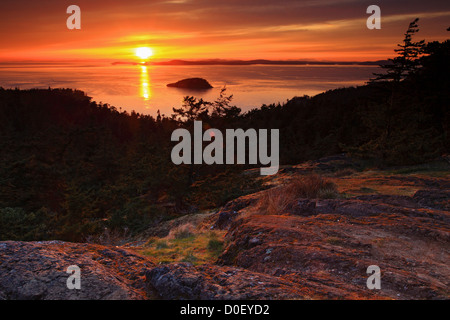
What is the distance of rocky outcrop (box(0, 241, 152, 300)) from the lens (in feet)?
9.04

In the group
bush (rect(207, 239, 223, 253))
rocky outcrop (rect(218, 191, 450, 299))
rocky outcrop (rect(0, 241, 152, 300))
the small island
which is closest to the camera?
rocky outcrop (rect(0, 241, 152, 300))

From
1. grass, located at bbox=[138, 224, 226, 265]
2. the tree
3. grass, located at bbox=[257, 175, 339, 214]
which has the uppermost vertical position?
the tree

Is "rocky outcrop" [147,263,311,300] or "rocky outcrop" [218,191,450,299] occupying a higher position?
"rocky outcrop" [147,263,311,300]

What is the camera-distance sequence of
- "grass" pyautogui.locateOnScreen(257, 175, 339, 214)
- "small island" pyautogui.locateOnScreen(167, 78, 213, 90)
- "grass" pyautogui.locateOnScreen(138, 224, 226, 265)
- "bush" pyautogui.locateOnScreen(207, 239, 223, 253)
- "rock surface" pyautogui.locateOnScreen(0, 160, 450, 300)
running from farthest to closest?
"small island" pyautogui.locateOnScreen(167, 78, 213, 90), "grass" pyautogui.locateOnScreen(257, 175, 339, 214), "bush" pyautogui.locateOnScreen(207, 239, 223, 253), "grass" pyautogui.locateOnScreen(138, 224, 226, 265), "rock surface" pyautogui.locateOnScreen(0, 160, 450, 300)

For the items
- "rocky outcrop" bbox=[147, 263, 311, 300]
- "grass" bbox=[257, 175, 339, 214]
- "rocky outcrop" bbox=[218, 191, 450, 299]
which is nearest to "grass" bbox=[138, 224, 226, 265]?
"rocky outcrop" bbox=[218, 191, 450, 299]

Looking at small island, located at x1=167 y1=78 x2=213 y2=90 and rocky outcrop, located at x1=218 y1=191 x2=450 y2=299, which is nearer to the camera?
rocky outcrop, located at x1=218 y1=191 x2=450 y2=299

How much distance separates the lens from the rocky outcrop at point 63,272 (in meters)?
2.76

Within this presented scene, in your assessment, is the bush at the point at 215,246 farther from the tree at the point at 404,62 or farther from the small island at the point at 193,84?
the small island at the point at 193,84

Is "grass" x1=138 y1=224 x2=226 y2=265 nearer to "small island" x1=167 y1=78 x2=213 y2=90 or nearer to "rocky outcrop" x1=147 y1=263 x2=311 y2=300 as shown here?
"rocky outcrop" x1=147 y1=263 x2=311 y2=300

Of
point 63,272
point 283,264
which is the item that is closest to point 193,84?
point 283,264

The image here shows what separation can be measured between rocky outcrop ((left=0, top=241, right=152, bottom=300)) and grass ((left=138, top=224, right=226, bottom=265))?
1205 millimetres

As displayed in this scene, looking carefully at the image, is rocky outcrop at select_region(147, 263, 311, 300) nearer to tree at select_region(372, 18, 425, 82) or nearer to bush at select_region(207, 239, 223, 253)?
bush at select_region(207, 239, 223, 253)

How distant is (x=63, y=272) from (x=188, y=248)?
3401 millimetres

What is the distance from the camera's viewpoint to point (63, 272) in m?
3.06
